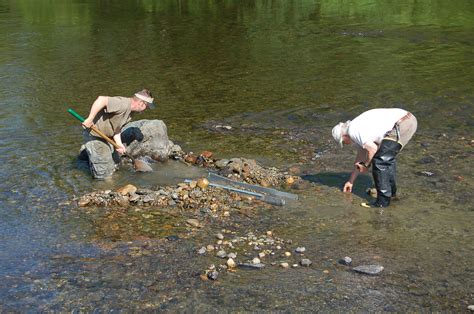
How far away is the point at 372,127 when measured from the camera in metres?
8.51

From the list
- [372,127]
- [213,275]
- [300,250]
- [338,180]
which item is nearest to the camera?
[213,275]

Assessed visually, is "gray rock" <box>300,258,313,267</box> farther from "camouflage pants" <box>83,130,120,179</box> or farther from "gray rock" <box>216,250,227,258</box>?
"camouflage pants" <box>83,130,120,179</box>

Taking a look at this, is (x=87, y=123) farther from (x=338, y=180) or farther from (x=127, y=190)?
(x=338, y=180)

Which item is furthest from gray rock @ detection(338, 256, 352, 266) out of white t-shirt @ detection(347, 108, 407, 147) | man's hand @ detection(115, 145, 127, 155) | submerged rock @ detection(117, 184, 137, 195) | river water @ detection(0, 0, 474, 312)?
man's hand @ detection(115, 145, 127, 155)

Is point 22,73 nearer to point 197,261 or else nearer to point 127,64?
point 127,64

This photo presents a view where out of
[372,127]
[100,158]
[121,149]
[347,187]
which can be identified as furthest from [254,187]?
[100,158]

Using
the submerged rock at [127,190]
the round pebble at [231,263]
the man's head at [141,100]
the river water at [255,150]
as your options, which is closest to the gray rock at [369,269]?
the river water at [255,150]

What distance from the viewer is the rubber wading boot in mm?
8602

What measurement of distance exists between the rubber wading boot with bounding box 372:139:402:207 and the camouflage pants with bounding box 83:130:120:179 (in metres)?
4.19

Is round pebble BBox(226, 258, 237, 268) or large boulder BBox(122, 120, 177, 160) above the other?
large boulder BBox(122, 120, 177, 160)

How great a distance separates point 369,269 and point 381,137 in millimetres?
2186

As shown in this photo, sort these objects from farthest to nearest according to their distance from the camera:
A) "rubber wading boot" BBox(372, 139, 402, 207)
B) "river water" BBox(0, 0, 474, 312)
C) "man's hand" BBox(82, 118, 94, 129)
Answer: "man's hand" BBox(82, 118, 94, 129) < "rubber wading boot" BBox(372, 139, 402, 207) < "river water" BBox(0, 0, 474, 312)

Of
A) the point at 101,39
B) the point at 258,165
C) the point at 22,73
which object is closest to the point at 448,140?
the point at 258,165

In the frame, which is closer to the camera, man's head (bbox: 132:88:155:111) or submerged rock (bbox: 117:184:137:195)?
submerged rock (bbox: 117:184:137:195)
